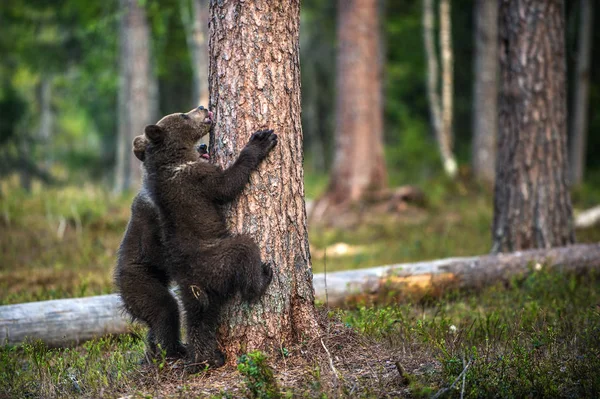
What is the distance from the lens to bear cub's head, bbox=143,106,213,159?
5.48 meters

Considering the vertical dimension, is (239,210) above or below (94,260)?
above

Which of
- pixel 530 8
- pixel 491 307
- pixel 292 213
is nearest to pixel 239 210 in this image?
pixel 292 213

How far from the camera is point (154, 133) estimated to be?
5.48 m

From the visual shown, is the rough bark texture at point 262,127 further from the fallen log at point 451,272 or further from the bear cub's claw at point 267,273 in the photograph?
the fallen log at point 451,272

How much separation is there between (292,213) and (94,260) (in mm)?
6412

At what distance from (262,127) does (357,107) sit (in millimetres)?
11843

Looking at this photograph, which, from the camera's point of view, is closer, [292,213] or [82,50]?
[292,213]

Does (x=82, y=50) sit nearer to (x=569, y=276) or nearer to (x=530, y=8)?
(x=530, y=8)

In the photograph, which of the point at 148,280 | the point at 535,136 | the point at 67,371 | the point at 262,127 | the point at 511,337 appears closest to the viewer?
the point at 262,127

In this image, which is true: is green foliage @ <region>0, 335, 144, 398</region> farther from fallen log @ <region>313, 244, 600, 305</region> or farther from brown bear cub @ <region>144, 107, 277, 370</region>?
fallen log @ <region>313, 244, 600, 305</region>

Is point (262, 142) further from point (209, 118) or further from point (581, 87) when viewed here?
point (581, 87)

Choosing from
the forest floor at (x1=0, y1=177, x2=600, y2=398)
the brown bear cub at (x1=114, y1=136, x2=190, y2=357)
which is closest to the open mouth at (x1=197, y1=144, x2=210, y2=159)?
the brown bear cub at (x1=114, y1=136, x2=190, y2=357)

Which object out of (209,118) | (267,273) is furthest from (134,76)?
(267,273)

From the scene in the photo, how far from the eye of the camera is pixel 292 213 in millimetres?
5266
